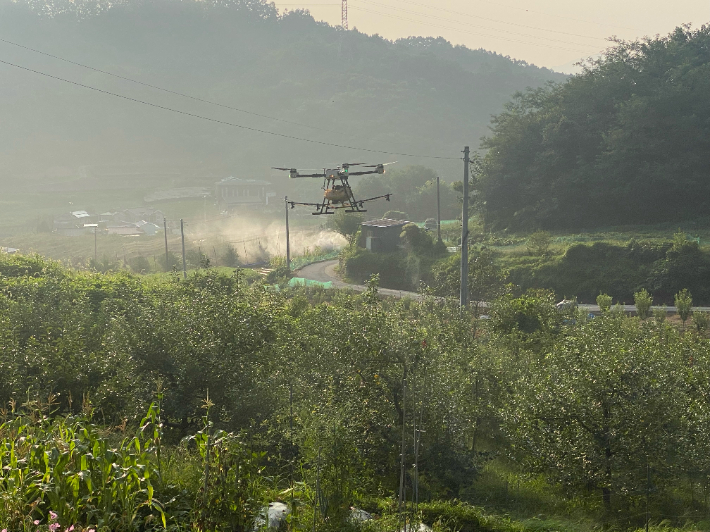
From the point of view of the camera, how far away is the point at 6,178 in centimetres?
15725

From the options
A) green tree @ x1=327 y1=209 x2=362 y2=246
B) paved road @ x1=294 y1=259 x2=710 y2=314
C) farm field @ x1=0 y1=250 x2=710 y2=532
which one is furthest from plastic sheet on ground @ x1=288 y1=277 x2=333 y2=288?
farm field @ x1=0 y1=250 x2=710 y2=532

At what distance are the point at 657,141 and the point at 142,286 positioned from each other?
2192 inches

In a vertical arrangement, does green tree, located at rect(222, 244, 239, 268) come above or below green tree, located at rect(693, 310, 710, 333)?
above

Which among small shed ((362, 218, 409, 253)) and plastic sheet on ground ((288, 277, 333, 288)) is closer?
plastic sheet on ground ((288, 277, 333, 288))

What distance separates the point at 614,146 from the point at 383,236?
27.6m

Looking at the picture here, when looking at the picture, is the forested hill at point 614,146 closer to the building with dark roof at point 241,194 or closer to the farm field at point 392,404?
the farm field at point 392,404

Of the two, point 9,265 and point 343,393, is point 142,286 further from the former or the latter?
point 343,393

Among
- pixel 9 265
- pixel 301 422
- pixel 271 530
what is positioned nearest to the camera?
pixel 271 530

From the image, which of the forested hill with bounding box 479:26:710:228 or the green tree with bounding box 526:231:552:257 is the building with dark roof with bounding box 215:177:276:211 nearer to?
the forested hill with bounding box 479:26:710:228

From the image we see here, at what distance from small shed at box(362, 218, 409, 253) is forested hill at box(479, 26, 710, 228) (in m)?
17.8

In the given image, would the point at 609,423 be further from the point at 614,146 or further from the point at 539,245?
the point at 614,146

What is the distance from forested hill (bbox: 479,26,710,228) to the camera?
67.6 metres

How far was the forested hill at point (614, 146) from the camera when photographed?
67625mm

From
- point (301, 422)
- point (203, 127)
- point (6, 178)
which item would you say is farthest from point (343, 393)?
point (203, 127)
